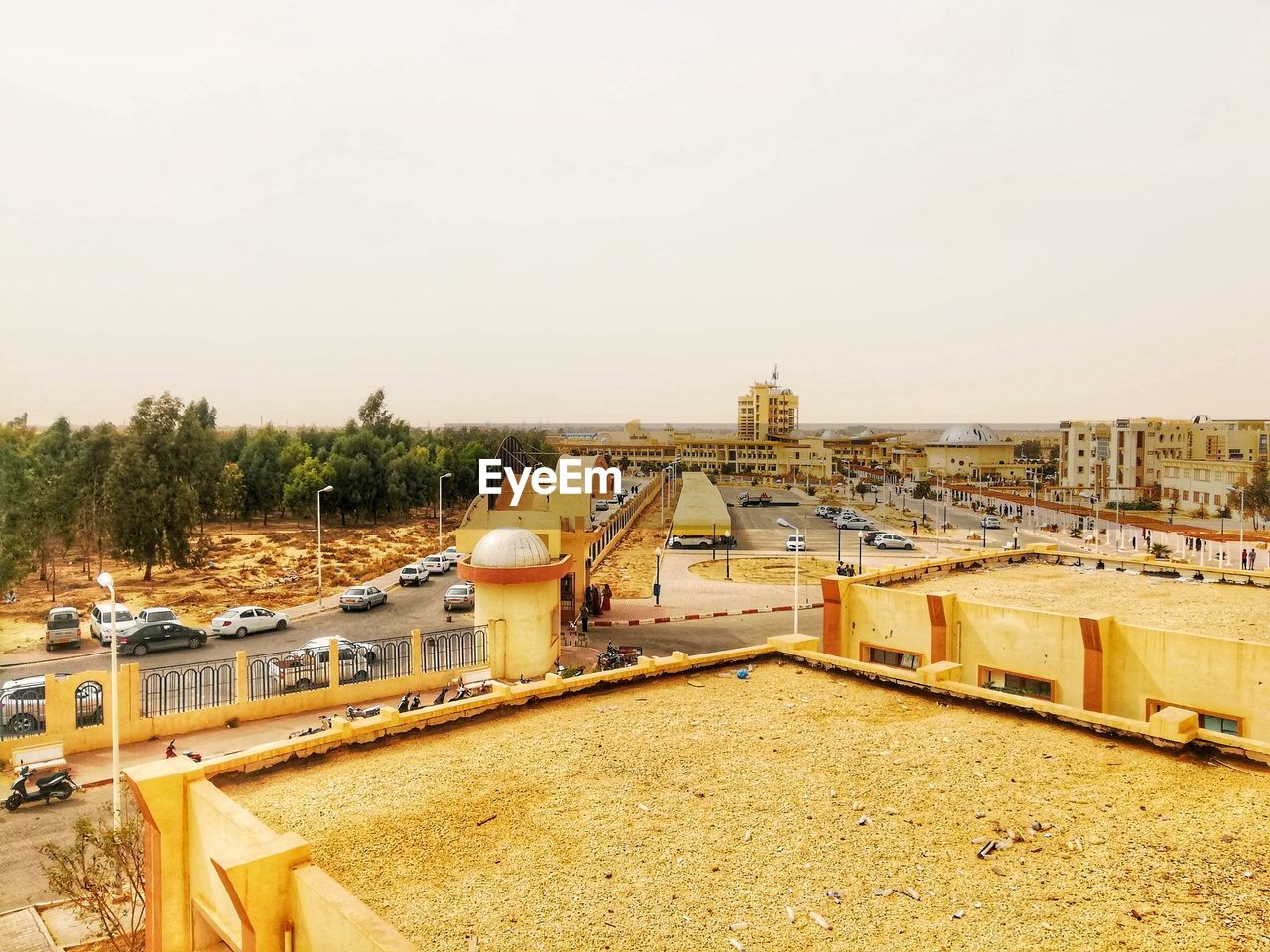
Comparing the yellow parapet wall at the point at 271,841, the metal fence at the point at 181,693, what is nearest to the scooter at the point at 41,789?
the metal fence at the point at 181,693

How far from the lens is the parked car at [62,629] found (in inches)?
1276

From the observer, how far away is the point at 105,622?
1304 inches

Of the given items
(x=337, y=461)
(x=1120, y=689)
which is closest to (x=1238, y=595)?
(x=1120, y=689)

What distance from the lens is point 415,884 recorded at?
7949mm

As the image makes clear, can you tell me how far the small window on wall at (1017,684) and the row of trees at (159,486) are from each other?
36.1m

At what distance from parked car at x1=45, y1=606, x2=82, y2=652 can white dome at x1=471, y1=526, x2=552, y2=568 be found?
19031 millimetres

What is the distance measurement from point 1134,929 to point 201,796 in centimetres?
947

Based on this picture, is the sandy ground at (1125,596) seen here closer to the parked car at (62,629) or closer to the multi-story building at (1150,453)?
the parked car at (62,629)

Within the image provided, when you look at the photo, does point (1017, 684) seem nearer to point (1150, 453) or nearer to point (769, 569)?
point (769, 569)

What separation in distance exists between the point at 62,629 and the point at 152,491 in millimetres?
18239

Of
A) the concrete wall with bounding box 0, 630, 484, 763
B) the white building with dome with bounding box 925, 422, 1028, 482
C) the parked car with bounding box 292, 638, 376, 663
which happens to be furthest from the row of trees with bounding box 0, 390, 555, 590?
the white building with dome with bounding box 925, 422, 1028, 482

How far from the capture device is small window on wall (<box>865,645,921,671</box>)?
64.6ft

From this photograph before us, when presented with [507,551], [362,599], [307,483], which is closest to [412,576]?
[362,599]

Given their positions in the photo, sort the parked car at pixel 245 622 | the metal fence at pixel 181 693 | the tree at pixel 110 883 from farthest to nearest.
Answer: the parked car at pixel 245 622, the metal fence at pixel 181 693, the tree at pixel 110 883
